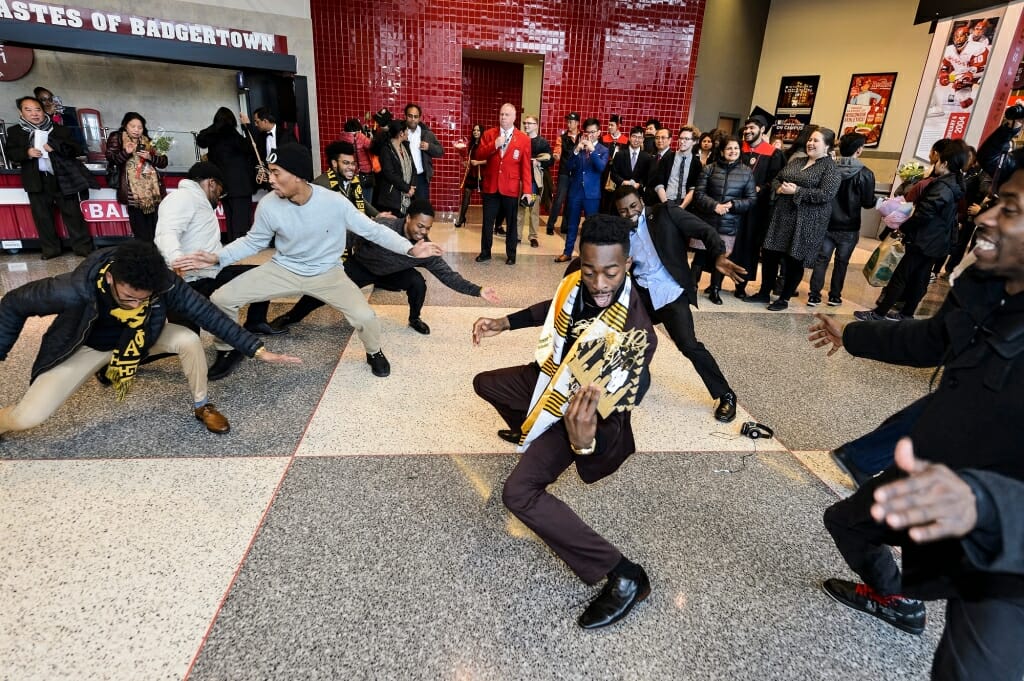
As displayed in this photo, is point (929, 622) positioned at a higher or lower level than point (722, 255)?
lower

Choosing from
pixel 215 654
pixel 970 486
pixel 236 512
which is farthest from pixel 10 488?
pixel 970 486

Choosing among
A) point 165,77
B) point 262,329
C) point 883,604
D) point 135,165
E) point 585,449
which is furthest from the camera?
point 165,77

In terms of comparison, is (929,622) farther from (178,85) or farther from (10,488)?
(178,85)

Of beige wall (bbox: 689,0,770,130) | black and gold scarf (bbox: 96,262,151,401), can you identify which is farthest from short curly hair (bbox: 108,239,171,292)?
beige wall (bbox: 689,0,770,130)

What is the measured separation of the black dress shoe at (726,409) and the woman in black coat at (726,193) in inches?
90.0

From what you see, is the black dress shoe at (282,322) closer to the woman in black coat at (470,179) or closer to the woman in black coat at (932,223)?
the woman in black coat at (470,179)

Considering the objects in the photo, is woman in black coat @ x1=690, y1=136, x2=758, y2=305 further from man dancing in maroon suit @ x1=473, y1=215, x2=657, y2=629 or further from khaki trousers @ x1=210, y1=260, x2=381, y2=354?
man dancing in maroon suit @ x1=473, y1=215, x2=657, y2=629

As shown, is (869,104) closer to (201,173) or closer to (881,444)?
(881,444)

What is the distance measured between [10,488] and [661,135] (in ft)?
27.0

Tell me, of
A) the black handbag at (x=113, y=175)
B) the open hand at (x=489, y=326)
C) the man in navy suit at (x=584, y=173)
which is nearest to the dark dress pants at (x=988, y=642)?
the open hand at (x=489, y=326)

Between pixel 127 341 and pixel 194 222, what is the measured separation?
1303 millimetres

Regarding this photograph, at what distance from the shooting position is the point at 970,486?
1056 mm

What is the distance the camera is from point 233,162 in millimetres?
6805

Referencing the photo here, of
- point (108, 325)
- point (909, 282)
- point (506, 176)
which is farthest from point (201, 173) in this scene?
point (909, 282)
